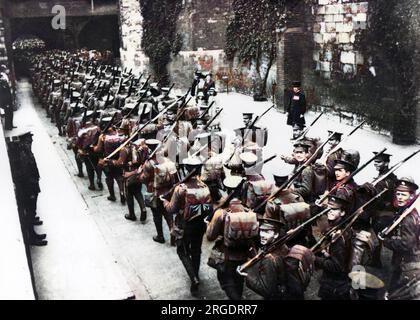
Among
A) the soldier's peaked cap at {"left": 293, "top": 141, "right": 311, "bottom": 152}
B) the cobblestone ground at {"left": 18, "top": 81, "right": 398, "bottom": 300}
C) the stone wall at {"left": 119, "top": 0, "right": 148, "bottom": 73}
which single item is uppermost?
the stone wall at {"left": 119, "top": 0, "right": 148, "bottom": 73}

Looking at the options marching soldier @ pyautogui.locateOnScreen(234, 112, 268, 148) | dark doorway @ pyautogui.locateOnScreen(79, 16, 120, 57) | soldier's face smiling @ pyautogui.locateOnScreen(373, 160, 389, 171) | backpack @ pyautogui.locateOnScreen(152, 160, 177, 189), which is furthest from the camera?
dark doorway @ pyautogui.locateOnScreen(79, 16, 120, 57)

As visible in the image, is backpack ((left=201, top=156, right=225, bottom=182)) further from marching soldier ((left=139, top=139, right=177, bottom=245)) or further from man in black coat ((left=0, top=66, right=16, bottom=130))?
man in black coat ((left=0, top=66, right=16, bottom=130))

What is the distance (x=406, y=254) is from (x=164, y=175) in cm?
311

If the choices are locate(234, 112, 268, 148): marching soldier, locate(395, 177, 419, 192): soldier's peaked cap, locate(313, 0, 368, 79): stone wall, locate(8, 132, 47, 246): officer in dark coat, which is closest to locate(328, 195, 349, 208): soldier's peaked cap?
locate(395, 177, 419, 192): soldier's peaked cap

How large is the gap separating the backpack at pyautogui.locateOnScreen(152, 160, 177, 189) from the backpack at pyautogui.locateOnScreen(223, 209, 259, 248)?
74.8 inches

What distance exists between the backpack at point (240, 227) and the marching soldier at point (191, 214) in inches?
33.7

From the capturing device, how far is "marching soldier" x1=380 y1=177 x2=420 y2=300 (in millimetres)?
4072

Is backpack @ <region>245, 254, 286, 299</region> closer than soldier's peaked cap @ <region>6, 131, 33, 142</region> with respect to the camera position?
Yes

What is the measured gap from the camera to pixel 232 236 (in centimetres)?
438

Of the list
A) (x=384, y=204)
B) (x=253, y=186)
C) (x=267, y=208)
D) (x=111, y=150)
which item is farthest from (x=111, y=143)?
(x=384, y=204)

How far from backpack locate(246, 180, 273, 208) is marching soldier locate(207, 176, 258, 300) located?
505 mm

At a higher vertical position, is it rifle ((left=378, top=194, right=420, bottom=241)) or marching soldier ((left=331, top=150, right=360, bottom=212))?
marching soldier ((left=331, top=150, right=360, bottom=212))

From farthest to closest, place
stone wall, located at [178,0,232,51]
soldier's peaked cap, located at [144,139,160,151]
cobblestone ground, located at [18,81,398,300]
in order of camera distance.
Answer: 1. stone wall, located at [178,0,232,51]
2. soldier's peaked cap, located at [144,139,160,151]
3. cobblestone ground, located at [18,81,398,300]
